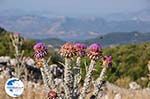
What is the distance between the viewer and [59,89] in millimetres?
4270

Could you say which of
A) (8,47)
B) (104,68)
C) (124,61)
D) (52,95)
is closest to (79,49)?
(104,68)

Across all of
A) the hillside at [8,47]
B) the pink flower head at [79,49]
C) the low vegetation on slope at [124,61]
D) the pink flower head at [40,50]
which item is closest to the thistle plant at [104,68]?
the pink flower head at [79,49]

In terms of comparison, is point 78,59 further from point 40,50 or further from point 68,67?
point 40,50

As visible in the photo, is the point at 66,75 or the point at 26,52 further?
the point at 26,52

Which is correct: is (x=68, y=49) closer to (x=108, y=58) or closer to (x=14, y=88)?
(x=108, y=58)

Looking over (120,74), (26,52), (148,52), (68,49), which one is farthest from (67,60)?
(148,52)

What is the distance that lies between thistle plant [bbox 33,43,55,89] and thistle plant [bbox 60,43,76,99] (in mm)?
116

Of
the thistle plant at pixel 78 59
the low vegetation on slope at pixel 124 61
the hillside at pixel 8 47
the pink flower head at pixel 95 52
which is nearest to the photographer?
the pink flower head at pixel 95 52

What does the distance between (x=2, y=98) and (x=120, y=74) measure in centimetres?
1144

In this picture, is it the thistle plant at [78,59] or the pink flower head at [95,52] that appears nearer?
the pink flower head at [95,52]

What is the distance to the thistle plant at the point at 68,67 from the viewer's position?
4.02m

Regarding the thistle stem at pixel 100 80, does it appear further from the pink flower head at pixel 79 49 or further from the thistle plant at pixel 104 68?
the pink flower head at pixel 79 49

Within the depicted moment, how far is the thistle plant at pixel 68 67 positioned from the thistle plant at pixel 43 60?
0.12m

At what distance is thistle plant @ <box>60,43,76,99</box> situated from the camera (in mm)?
4020
